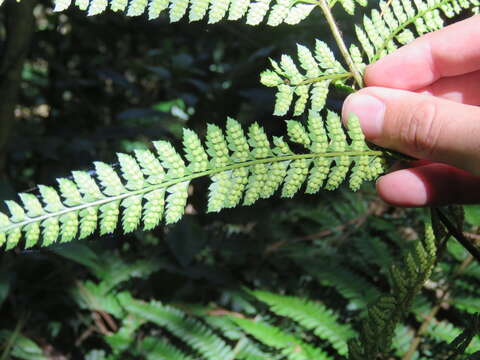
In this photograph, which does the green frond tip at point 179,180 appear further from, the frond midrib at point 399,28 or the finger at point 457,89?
the finger at point 457,89

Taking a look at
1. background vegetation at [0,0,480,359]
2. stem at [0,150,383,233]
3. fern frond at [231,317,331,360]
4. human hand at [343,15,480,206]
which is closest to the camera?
stem at [0,150,383,233]

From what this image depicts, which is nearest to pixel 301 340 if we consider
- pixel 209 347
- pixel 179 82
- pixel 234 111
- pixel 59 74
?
pixel 209 347

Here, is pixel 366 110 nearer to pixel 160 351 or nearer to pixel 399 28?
pixel 399 28

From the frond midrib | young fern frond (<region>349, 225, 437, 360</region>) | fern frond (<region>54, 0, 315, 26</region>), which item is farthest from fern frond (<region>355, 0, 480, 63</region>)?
young fern frond (<region>349, 225, 437, 360</region>)

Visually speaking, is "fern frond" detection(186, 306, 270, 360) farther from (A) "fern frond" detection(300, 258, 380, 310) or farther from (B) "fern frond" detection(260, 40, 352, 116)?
(B) "fern frond" detection(260, 40, 352, 116)

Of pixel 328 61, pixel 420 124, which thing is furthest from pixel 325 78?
pixel 420 124

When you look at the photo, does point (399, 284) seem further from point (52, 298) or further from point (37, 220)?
point (52, 298)
